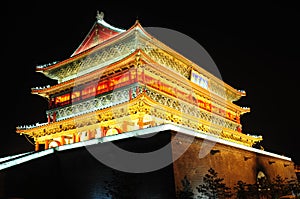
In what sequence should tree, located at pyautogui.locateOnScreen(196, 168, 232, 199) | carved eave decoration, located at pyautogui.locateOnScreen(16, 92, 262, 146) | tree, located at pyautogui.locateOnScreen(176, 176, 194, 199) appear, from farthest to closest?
1. carved eave decoration, located at pyautogui.locateOnScreen(16, 92, 262, 146)
2. tree, located at pyautogui.locateOnScreen(196, 168, 232, 199)
3. tree, located at pyautogui.locateOnScreen(176, 176, 194, 199)

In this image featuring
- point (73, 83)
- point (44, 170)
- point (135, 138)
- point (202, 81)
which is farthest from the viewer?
point (202, 81)

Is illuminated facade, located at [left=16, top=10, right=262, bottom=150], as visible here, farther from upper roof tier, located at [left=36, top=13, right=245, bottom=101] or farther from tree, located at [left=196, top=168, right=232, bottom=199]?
tree, located at [left=196, top=168, right=232, bottom=199]

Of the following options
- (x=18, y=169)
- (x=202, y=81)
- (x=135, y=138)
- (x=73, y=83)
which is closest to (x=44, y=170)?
(x=18, y=169)

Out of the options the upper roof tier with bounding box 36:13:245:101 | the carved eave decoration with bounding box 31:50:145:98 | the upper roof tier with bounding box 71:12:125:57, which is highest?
the upper roof tier with bounding box 71:12:125:57

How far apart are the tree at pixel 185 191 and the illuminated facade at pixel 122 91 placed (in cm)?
536

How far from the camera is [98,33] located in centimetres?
2409

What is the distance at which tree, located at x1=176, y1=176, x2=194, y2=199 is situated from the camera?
12428mm

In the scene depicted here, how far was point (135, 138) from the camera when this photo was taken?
47.2ft

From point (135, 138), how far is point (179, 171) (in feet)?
8.13

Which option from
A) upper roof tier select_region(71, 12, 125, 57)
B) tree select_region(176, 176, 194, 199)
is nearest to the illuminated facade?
upper roof tier select_region(71, 12, 125, 57)

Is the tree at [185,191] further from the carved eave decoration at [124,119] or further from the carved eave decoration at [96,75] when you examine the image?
the carved eave decoration at [96,75]

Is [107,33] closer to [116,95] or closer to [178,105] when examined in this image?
[116,95]

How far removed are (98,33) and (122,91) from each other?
6.62m

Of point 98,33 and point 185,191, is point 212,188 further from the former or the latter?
point 98,33
